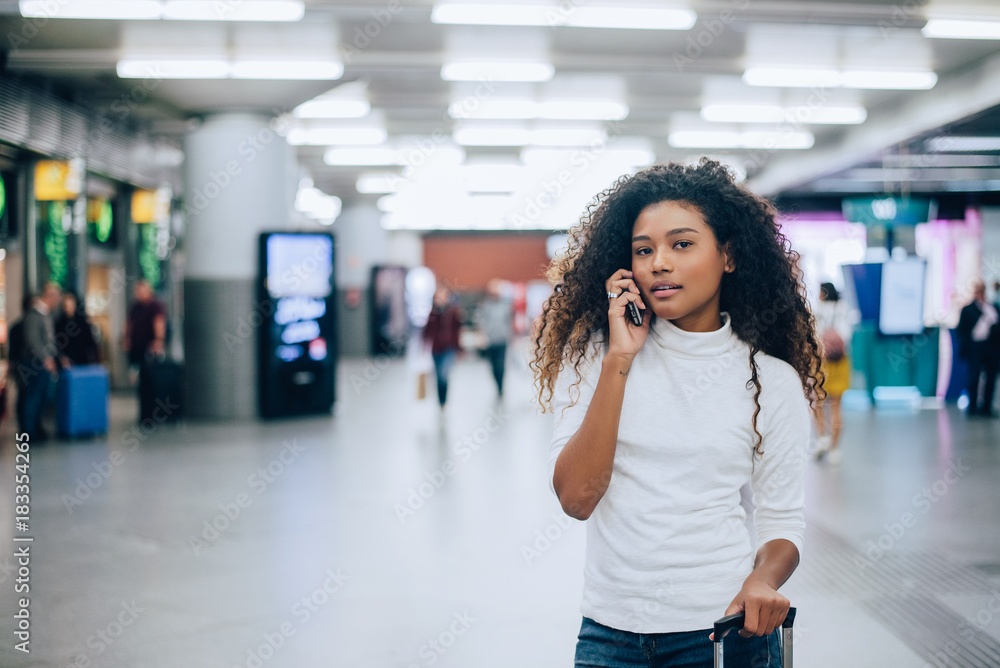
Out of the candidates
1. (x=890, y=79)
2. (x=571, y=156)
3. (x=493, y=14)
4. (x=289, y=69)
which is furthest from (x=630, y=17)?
(x=571, y=156)

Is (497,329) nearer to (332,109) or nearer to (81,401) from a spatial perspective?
(332,109)

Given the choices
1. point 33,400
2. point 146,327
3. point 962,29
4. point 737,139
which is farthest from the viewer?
point 737,139

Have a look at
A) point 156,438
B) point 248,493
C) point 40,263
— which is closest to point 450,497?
point 248,493

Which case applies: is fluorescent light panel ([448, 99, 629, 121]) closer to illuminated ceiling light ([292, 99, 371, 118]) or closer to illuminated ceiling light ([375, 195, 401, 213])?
illuminated ceiling light ([292, 99, 371, 118])

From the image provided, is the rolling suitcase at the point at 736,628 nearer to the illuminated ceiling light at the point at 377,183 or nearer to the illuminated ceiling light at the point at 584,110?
the illuminated ceiling light at the point at 584,110

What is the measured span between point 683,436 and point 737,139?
13198 millimetres

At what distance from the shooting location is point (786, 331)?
4.74 ft

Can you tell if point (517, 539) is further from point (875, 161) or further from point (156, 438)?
point (875, 161)

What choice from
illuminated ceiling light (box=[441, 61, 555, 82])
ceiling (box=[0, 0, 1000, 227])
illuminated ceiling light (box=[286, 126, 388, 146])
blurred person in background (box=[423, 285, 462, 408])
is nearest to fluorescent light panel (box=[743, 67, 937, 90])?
ceiling (box=[0, 0, 1000, 227])

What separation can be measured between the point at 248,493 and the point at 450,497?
4.97ft

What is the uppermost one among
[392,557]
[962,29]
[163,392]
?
[962,29]

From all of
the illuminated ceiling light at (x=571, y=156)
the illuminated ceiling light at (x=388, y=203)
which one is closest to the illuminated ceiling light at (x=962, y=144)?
the illuminated ceiling light at (x=571, y=156)

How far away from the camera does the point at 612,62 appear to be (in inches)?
358

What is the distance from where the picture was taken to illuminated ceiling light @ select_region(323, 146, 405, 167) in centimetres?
1412
